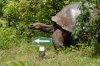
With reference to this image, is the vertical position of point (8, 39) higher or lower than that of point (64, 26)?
lower

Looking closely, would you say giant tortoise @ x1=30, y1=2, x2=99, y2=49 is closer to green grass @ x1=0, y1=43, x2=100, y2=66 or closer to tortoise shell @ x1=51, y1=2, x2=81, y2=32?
tortoise shell @ x1=51, y1=2, x2=81, y2=32

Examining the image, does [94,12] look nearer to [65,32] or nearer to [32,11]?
[65,32]

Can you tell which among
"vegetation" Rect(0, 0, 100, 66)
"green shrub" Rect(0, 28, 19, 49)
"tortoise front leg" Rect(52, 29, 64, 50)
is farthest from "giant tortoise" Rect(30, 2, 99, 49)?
"green shrub" Rect(0, 28, 19, 49)

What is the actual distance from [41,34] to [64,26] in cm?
139

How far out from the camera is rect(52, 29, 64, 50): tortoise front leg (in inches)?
318

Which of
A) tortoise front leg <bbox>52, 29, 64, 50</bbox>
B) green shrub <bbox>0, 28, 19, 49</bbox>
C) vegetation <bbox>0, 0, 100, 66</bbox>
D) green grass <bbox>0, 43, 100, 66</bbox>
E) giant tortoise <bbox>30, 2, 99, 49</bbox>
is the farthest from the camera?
green shrub <bbox>0, 28, 19, 49</bbox>

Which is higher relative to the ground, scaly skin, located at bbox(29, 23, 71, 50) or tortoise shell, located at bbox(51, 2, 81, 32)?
tortoise shell, located at bbox(51, 2, 81, 32)

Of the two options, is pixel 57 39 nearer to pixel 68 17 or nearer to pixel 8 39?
pixel 68 17

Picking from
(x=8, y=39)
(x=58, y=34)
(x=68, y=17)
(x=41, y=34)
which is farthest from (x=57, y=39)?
(x=8, y=39)

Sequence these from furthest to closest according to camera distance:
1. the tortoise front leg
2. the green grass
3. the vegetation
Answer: the tortoise front leg
the vegetation
the green grass

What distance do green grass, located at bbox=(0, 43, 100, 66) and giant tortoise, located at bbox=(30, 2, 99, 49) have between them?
0.37 metres

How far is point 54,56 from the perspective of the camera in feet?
22.5

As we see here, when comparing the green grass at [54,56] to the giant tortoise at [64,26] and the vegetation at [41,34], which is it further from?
the giant tortoise at [64,26]

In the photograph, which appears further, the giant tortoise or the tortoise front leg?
the giant tortoise
